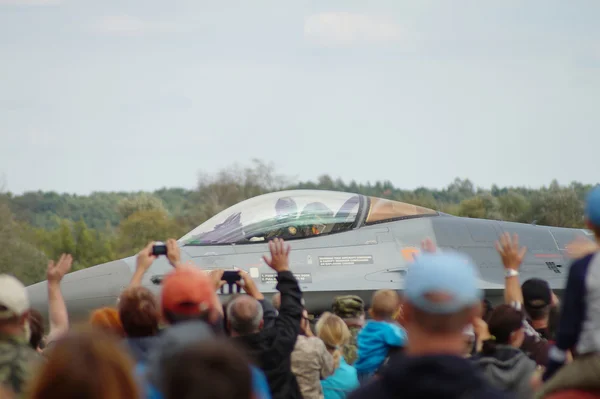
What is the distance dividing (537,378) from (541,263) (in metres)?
Answer: 8.93

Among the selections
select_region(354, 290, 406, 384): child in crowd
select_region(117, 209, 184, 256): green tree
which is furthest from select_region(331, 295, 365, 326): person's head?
select_region(117, 209, 184, 256): green tree

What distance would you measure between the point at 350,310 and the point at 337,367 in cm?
89

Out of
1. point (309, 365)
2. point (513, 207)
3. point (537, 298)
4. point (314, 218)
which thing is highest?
point (513, 207)

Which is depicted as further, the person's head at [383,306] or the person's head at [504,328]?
the person's head at [383,306]

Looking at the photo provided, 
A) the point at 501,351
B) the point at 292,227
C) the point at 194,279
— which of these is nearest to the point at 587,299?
the point at 501,351

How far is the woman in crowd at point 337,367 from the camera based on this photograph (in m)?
7.11

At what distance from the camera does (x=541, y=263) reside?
13594mm

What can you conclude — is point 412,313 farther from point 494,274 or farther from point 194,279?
point 494,274

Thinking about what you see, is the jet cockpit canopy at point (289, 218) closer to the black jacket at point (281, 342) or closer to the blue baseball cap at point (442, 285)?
the black jacket at point (281, 342)

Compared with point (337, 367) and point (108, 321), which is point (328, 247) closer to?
point (337, 367)

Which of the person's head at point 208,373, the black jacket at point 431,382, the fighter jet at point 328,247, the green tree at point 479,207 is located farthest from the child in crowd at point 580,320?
the green tree at point 479,207

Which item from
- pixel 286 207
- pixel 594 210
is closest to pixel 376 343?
pixel 594 210

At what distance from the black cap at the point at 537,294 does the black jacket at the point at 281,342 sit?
2.26 meters

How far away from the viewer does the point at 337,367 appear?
7172mm
